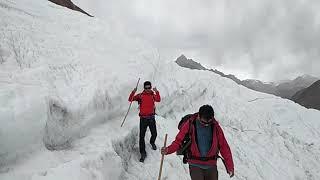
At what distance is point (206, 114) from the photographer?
25.0 ft

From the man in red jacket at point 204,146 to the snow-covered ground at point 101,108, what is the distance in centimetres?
256

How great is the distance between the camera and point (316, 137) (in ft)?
60.6

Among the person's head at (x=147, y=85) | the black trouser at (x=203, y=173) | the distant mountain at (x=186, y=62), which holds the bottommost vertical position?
the black trouser at (x=203, y=173)

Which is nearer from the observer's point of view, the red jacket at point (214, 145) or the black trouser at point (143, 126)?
the red jacket at point (214, 145)

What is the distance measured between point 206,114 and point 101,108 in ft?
18.4

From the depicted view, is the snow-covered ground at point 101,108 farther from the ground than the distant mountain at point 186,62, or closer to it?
closer to it

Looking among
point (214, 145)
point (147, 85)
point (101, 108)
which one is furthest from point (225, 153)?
point (101, 108)

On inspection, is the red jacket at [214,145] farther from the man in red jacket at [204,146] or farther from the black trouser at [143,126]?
the black trouser at [143,126]

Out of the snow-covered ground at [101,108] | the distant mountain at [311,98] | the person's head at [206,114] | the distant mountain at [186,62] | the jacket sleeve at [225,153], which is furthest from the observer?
the distant mountain at [186,62]

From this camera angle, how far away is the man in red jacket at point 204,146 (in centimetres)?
795

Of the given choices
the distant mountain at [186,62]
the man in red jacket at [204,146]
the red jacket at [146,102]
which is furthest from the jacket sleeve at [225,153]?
the distant mountain at [186,62]

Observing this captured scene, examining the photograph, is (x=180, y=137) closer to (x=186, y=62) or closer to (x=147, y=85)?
(x=147, y=85)

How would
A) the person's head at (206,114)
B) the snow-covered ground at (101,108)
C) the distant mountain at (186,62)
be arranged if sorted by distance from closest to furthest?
the person's head at (206,114)
the snow-covered ground at (101,108)
the distant mountain at (186,62)

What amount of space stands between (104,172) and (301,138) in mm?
11759
